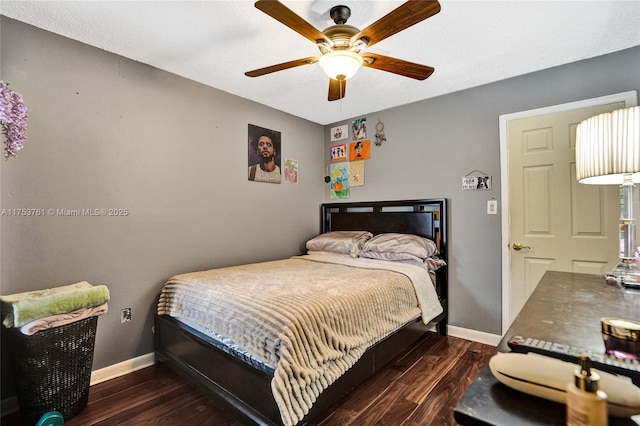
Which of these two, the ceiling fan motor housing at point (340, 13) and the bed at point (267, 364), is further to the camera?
the ceiling fan motor housing at point (340, 13)

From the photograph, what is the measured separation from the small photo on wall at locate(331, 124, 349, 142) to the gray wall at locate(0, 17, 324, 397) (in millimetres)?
1115

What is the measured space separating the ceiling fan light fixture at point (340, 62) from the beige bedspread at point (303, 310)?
1347mm

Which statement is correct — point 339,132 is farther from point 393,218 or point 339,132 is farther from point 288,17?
point 288,17

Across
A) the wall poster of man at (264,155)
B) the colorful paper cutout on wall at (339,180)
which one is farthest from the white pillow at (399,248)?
the wall poster of man at (264,155)

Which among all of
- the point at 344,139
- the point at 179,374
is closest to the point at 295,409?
the point at 179,374

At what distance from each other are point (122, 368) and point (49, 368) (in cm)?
67

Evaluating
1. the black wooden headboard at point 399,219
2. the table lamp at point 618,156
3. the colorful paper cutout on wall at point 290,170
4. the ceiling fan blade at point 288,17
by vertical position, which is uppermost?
the ceiling fan blade at point 288,17

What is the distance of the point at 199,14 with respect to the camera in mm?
1806

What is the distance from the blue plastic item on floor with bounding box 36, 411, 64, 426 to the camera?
59.4 inches

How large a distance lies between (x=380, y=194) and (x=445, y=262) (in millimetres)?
1042

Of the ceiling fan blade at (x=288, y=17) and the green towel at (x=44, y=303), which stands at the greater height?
the ceiling fan blade at (x=288, y=17)

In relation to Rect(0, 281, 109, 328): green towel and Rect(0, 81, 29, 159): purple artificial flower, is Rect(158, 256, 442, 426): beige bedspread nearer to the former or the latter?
Rect(0, 281, 109, 328): green towel

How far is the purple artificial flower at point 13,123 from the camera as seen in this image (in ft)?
5.66

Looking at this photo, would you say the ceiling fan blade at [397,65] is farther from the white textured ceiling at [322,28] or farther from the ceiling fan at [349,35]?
the white textured ceiling at [322,28]
